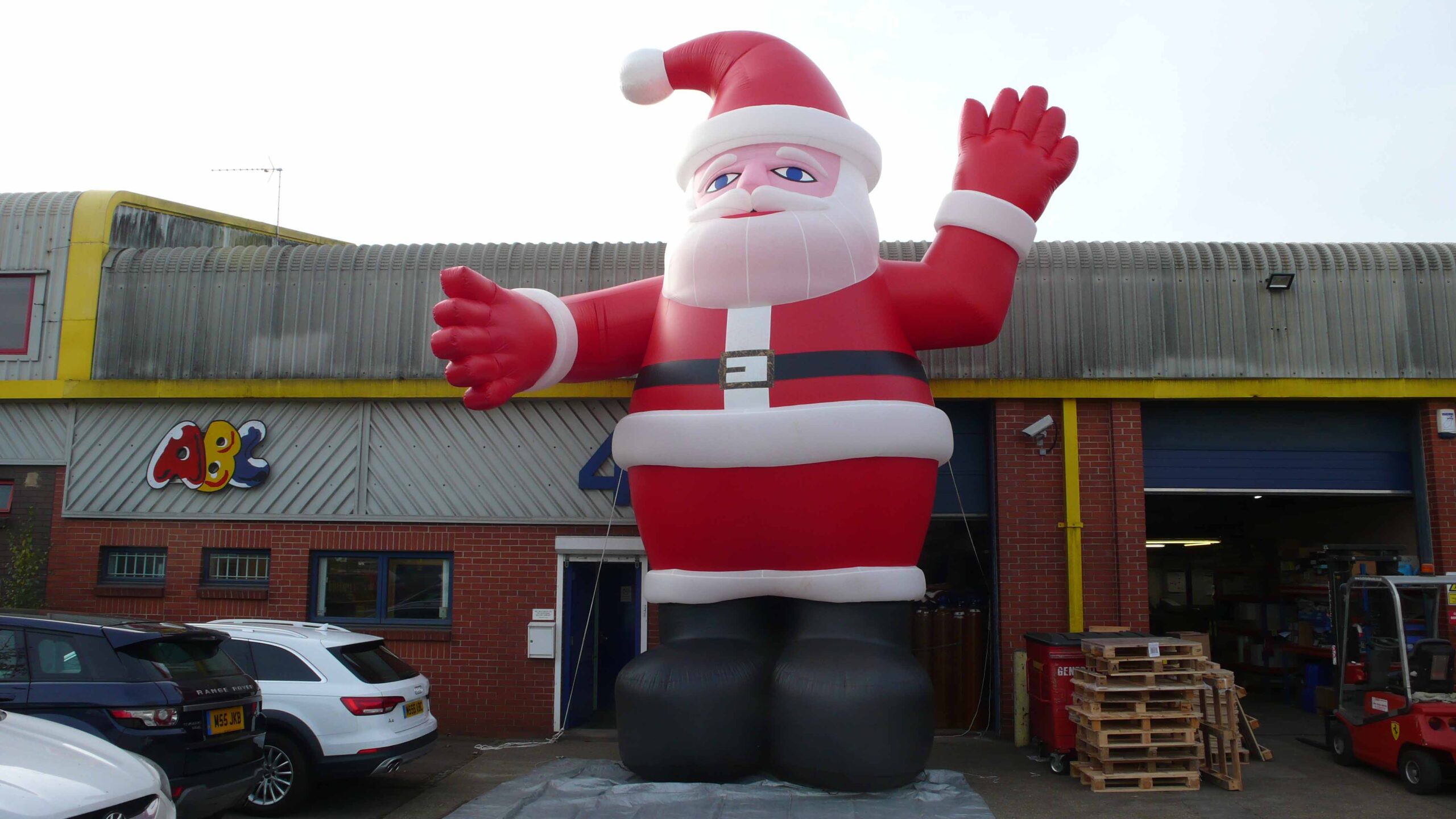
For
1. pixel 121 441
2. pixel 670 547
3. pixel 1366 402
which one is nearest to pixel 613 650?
pixel 670 547

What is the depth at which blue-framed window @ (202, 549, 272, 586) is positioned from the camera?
10.8 meters

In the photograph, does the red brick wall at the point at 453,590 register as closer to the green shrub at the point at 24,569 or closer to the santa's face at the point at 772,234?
the green shrub at the point at 24,569

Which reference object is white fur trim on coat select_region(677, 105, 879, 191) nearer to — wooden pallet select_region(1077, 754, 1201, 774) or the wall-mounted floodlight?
wooden pallet select_region(1077, 754, 1201, 774)

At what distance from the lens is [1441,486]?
33.9 feet

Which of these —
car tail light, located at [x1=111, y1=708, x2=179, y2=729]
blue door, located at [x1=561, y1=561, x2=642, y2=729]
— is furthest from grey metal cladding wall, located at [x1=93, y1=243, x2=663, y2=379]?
car tail light, located at [x1=111, y1=708, x2=179, y2=729]

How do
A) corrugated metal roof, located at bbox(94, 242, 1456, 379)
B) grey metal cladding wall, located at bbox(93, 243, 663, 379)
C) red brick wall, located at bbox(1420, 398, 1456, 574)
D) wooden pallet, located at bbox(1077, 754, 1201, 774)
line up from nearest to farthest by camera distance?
wooden pallet, located at bbox(1077, 754, 1201, 774) < red brick wall, located at bbox(1420, 398, 1456, 574) < corrugated metal roof, located at bbox(94, 242, 1456, 379) < grey metal cladding wall, located at bbox(93, 243, 663, 379)

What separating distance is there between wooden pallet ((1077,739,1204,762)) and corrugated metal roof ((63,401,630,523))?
16.0 ft

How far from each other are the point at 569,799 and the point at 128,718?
9.03 ft

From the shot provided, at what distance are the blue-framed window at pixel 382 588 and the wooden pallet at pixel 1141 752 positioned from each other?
634cm

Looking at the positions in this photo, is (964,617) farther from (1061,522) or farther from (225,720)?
(225,720)

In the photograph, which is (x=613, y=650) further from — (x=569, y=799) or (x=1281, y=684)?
(x=1281, y=684)

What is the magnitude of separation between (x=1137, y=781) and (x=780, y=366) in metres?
4.40

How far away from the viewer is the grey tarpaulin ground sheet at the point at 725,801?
21.0ft

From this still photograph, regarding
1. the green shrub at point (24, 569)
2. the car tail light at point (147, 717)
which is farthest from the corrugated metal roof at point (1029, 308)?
the car tail light at point (147, 717)
